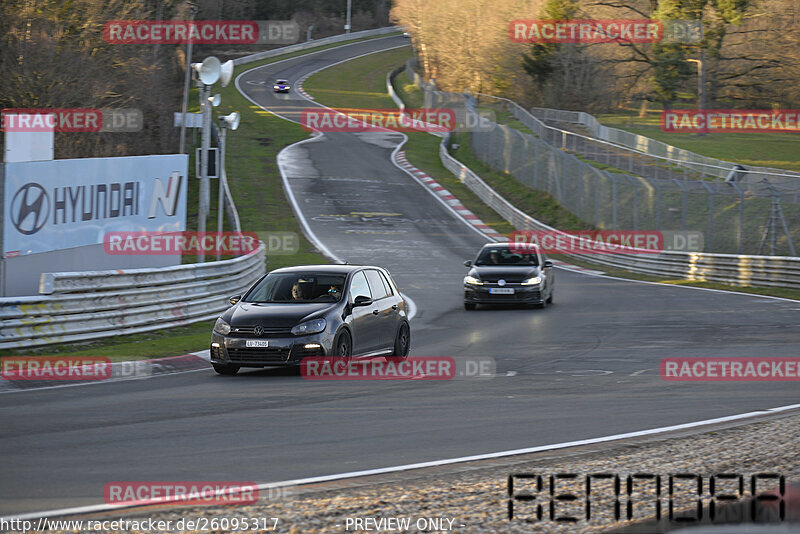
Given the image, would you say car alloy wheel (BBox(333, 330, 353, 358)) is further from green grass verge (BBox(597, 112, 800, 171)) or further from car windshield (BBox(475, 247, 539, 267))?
green grass verge (BBox(597, 112, 800, 171))

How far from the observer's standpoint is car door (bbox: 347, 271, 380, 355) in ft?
45.9

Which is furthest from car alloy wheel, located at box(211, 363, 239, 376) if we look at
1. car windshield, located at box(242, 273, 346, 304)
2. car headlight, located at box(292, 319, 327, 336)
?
car windshield, located at box(242, 273, 346, 304)

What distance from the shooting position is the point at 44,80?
3631cm

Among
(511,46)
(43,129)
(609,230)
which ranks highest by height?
(511,46)

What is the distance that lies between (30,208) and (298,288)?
5.24m

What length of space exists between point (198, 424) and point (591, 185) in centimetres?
3246

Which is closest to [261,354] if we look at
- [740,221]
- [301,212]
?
[740,221]

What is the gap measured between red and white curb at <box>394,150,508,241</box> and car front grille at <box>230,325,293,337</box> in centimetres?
2795

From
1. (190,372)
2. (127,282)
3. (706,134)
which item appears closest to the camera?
(190,372)

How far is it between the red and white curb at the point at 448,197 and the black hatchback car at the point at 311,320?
25957mm

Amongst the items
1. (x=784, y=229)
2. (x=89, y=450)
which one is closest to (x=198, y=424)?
(x=89, y=450)

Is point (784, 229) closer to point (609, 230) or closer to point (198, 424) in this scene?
point (609, 230)

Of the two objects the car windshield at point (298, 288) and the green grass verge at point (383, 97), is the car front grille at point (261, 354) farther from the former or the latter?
the green grass verge at point (383, 97)

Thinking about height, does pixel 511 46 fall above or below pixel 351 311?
above
